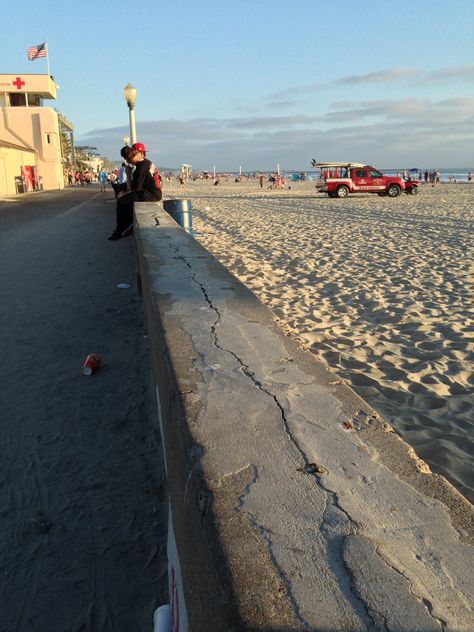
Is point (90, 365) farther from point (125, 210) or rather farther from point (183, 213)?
point (183, 213)

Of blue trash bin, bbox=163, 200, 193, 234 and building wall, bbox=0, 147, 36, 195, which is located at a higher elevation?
building wall, bbox=0, 147, 36, 195

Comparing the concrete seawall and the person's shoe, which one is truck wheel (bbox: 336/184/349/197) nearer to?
the person's shoe

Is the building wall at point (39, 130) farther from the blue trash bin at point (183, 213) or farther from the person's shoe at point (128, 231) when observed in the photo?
the person's shoe at point (128, 231)

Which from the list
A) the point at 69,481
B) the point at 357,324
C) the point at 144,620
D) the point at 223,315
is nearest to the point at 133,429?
the point at 69,481

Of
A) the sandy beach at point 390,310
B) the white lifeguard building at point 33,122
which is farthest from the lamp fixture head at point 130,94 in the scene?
the white lifeguard building at point 33,122

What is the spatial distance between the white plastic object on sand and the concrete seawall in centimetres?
10

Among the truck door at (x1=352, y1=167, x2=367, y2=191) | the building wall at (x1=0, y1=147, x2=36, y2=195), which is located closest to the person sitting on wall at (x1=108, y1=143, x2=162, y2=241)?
the truck door at (x1=352, y1=167, x2=367, y2=191)

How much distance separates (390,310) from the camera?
19.1 ft

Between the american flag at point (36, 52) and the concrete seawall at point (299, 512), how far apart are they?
53189 mm

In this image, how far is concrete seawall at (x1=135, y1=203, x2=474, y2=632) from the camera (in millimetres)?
1124

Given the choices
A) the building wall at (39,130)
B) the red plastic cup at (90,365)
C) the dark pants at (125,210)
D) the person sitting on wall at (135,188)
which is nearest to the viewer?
the red plastic cup at (90,365)

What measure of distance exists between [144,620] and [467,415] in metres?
2.39

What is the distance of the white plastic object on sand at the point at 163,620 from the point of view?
5.67 ft

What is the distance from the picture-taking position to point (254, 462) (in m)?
1.67
